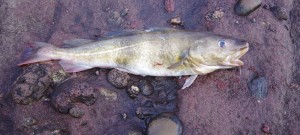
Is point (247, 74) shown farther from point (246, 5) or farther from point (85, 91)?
point (85, 91)

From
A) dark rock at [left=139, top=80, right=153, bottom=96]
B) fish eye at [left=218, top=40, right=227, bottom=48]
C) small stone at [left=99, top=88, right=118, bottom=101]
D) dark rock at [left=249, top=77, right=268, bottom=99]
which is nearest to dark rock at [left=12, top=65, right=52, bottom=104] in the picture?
small stone at [left=99, top=88, right=118, bottom=101]

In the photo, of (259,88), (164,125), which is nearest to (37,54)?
(164,125)

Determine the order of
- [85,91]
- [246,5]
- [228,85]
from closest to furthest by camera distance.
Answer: [85,91] < [228,85] < [246,5]

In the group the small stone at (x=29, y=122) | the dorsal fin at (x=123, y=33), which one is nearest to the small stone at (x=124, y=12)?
the dorsal fin at (x=123, y=33)

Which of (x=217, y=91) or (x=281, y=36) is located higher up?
(x=281, y=36)

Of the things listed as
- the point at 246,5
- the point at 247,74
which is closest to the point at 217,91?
the point at 247,74

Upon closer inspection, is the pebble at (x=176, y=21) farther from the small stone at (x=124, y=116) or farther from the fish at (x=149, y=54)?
the small stone at (x=124, y=116)
